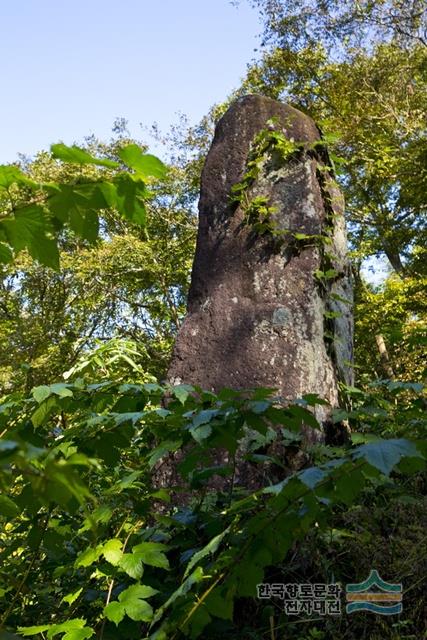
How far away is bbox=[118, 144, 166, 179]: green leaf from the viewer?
933 millimetres

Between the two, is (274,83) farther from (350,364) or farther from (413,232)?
(350,364)

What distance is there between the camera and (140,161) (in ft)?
3.10

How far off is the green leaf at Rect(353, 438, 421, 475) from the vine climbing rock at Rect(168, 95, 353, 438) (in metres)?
1.91

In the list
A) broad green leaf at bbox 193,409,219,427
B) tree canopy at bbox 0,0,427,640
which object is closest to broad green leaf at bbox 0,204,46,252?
tree canopy at bbox 0,0,427,640

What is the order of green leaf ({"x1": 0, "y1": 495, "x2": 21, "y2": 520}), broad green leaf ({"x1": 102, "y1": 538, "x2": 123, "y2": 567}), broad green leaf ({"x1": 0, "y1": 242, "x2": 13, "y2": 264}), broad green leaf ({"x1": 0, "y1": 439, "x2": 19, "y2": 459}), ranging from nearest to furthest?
1. broad green leaf ({"x1": 0, "y1": 439, "x2": 19, "y2": 459})
2. broad green leaf ({"x1": 0, "y1": 242, "x2": 13, "y2": 264})
3. green leaf ({"x1": 0, "y1": 495, "x2": 21, "y2": 520})
4. broad green leaf ({"x1": 102, "y1": 538, "x2": 123, "y2": 567})

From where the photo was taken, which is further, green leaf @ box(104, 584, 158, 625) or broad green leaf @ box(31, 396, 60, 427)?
broad green leaf @ box(31, 396, 60, 427)

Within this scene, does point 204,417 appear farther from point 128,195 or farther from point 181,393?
point 128,195

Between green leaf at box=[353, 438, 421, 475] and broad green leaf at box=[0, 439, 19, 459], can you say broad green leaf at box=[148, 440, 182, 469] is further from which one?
broad green leaf at box=[0, 439, 19, 459]

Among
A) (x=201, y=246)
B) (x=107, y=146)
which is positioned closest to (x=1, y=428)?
→ (x=201, y=246)

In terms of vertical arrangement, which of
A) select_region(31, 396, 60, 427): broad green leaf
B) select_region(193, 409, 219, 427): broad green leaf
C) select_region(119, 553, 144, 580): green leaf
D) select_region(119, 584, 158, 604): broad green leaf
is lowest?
select_region(119, 584, 158, 604): broad green leaf

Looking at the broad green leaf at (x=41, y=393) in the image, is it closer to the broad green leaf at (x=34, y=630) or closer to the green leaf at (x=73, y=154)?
the broad green leaf at (x=34, y=630)

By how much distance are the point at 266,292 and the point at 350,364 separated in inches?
24.3

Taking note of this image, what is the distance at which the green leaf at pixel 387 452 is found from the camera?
3.02 ft

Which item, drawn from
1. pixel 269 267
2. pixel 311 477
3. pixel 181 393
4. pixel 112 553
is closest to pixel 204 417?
pixel 181 393
